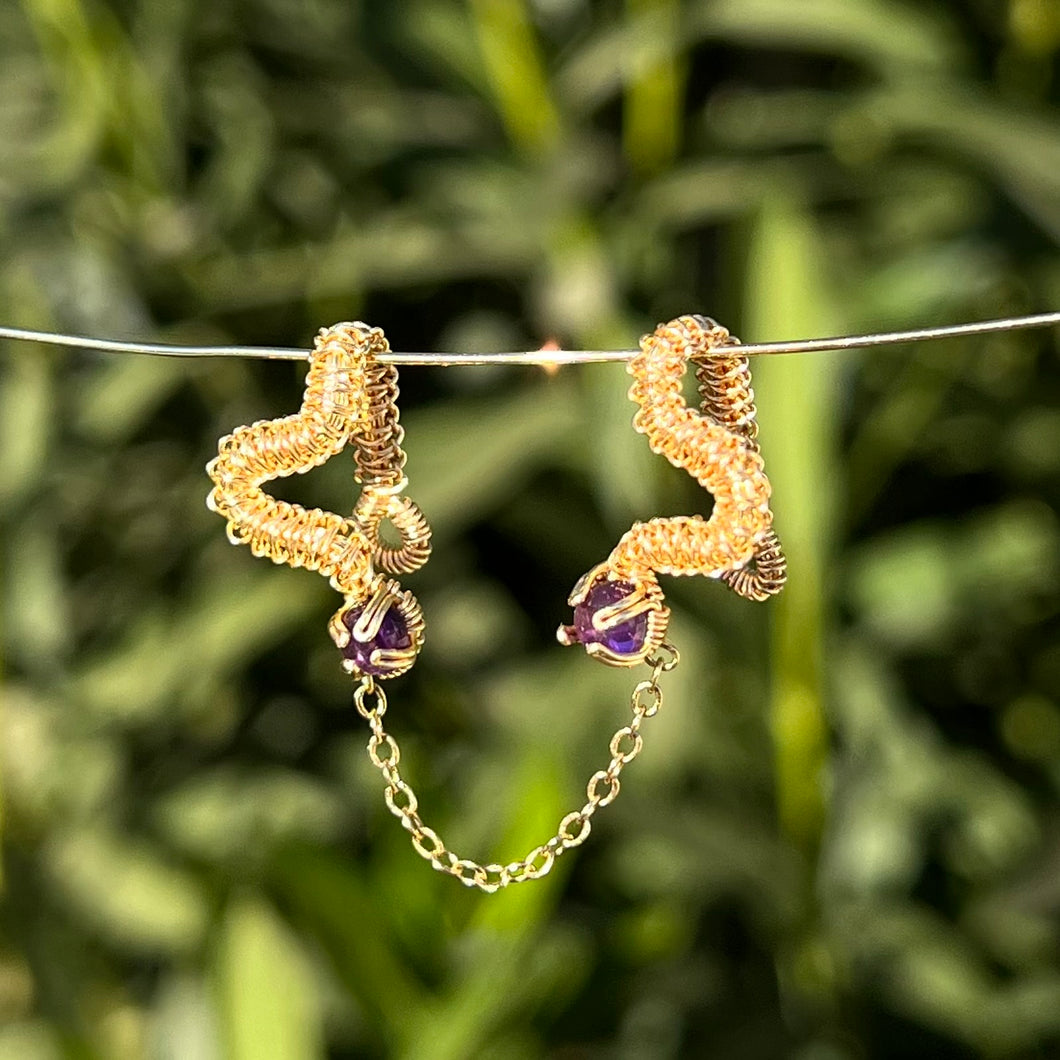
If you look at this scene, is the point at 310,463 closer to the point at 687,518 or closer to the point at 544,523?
the point at 687,518

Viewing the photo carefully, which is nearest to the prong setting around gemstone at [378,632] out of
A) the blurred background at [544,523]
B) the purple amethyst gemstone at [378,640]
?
the purple amethyst gemstone at [378,640]

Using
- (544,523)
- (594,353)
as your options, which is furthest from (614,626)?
(544,523)

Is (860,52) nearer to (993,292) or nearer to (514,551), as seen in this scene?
(993,292)

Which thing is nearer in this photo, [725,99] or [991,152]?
[991,152]

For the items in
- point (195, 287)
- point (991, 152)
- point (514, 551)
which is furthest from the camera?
point (514, 551)

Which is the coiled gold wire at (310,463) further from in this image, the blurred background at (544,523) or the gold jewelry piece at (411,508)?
the blurred background at (544,523)

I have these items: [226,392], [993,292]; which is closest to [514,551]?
[226,392]

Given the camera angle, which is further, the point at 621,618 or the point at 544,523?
the point at 544,523
